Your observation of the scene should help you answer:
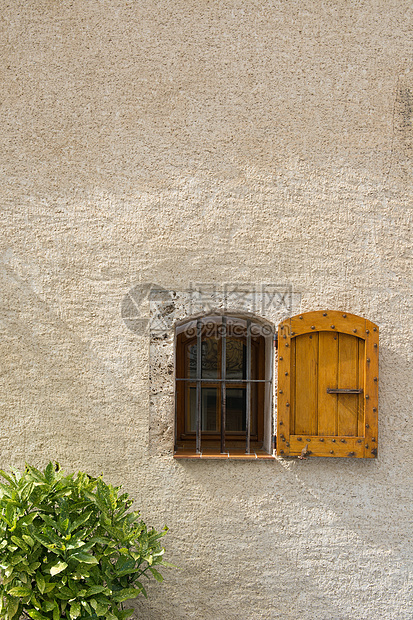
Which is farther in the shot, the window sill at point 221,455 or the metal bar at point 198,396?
the metal bar at point 198,396

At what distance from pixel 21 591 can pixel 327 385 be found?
2.11 m

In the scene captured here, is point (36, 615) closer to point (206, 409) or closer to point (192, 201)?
point (206, 409)

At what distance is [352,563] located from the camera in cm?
299

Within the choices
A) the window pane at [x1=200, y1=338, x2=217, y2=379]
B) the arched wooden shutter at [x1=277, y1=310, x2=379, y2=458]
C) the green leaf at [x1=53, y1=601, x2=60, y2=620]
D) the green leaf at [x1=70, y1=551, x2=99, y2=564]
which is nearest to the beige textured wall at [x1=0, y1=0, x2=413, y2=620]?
the arched wooden shutter at [x1=277, y1=310, x2=379, y2=458]

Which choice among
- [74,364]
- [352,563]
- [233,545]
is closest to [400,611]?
[352,563]

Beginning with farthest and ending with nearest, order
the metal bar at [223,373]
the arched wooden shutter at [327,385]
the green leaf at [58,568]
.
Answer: the metal bar at [223,373] < the arched wooden shutter at [327,385] < the green leaf at [58,568]

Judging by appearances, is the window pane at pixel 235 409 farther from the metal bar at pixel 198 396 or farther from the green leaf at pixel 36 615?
the green leaf at pixel 36 615

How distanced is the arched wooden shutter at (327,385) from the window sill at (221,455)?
0.18 m

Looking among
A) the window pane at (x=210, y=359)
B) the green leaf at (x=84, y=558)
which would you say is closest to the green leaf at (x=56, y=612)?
the green leaf at (x=84, y=558)

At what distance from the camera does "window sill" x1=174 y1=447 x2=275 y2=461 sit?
3.00 metres

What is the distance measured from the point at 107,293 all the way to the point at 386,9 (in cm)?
279

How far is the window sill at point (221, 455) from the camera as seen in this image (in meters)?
3.00

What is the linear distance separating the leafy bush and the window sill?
1.77 feet

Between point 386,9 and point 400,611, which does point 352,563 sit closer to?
point 400,611
